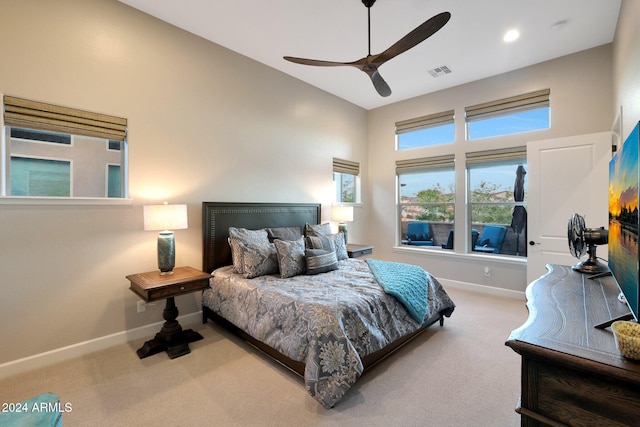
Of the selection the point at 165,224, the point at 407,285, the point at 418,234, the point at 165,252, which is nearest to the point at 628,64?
the point at 407,285

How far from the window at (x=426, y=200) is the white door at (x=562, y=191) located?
48.6 inches

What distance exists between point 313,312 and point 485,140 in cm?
398

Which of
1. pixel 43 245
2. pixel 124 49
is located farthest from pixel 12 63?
pixel 43 245

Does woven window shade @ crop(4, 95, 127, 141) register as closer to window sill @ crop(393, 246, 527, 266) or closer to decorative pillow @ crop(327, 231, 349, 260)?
decorative pillow @ crop(327, 231, 349, 260)

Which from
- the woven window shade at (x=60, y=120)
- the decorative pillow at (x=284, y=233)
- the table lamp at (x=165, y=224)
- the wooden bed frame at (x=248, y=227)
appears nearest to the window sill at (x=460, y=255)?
the wooden bed frame at (x=248, y=227)

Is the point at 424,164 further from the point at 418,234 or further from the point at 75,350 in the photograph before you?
the point at 75,350

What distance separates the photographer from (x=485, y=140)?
4512mm

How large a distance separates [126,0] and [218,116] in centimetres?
132

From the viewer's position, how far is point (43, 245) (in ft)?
8.14

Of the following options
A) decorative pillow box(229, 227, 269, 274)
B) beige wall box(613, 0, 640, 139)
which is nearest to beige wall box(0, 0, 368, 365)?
decorative pillow box(229, 227, 269, 274)

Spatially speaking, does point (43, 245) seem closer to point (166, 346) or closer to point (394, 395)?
point (166, 346)

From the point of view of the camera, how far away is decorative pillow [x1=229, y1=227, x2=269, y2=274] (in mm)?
3193

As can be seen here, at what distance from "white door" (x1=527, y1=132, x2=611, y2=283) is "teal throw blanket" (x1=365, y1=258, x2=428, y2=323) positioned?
6.23 ft

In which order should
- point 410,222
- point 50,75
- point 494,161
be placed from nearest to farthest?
1. point 50,75
2. point 494,161
3. point 410,222
